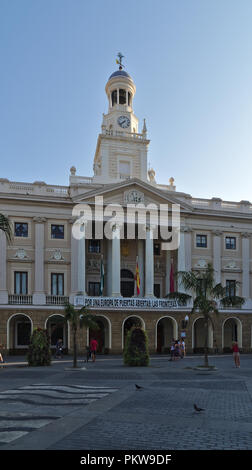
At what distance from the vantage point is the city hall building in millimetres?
42656

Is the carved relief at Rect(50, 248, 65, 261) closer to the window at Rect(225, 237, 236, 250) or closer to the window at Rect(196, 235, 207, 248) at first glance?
the window at Rect(196, 235, 207, 248)

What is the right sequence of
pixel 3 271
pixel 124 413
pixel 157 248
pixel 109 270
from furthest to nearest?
pixel 157 248, pixel 109 270, pixel 3 271, pixel 124 413

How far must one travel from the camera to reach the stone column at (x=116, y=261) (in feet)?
145

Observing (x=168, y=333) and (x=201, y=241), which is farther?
(x=201, y=241)

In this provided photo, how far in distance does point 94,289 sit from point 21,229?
937 cm

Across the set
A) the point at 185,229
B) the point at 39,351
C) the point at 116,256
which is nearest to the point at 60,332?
the point at 116,256

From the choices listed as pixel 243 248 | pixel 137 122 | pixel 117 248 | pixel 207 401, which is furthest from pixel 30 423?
pixel 137 122

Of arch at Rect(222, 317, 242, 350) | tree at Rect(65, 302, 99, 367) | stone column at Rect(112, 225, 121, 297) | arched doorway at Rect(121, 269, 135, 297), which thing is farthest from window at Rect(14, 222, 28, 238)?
arch at Rect(222, 317, 242, 350)

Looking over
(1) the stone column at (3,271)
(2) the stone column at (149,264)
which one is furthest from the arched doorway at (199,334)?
(1) the stone column at (3,271)

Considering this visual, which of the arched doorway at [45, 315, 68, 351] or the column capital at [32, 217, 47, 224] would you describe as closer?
the arched doorway at [45, 315, 68, 351]

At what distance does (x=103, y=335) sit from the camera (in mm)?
45875

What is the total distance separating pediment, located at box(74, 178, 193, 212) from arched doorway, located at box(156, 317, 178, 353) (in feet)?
37.2

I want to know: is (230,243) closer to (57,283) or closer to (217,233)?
(217,233)
